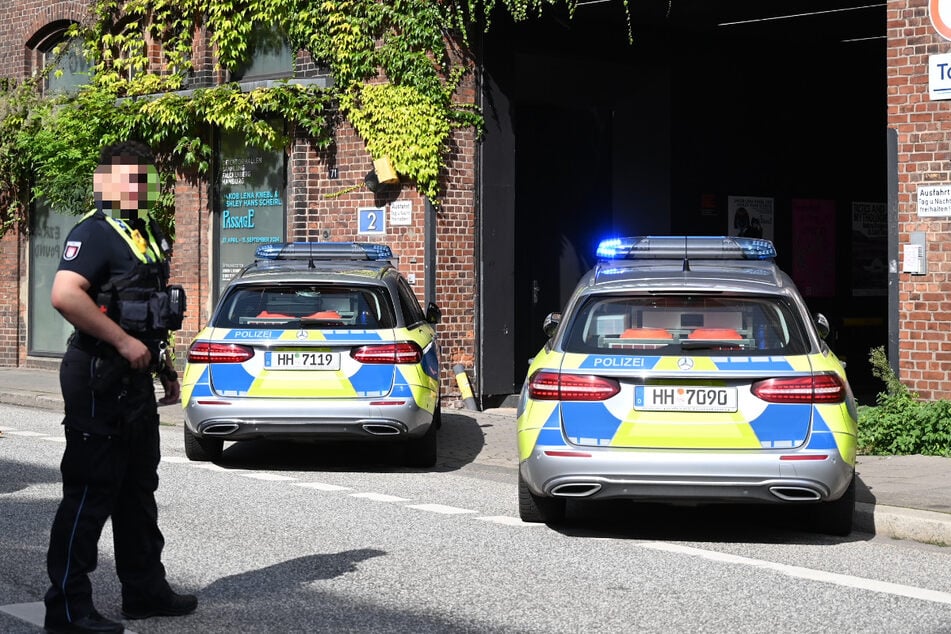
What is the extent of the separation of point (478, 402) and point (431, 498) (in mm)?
7082

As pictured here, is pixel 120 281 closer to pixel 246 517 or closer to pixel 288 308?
pixel 246 517

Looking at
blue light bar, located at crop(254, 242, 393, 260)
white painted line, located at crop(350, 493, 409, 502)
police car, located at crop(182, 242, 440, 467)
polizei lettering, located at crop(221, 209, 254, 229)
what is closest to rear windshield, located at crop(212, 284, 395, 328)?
police car, located at crop(182, 242, 440, 467)

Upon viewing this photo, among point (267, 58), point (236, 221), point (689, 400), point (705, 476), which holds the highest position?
point (267, 58)

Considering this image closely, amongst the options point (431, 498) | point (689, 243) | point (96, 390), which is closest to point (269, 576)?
point (96, 390)

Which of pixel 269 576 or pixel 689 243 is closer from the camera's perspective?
pixel 269 576

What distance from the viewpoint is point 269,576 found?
6.99 m

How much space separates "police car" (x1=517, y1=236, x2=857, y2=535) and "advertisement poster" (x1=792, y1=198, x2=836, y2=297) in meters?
12.6

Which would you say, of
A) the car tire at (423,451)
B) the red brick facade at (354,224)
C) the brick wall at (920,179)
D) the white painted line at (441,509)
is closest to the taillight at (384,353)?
the car tire at (423,451)

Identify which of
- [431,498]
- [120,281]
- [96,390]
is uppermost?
[120,281]

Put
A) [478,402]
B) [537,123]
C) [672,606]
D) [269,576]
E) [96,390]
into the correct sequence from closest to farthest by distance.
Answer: [96,390] → [672,606] → [269,576] → [478,402] → [537,123]

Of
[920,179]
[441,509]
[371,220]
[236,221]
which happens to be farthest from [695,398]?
[236,221]

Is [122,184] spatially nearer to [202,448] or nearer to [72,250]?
[72,250]

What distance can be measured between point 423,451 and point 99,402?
606 centimetres

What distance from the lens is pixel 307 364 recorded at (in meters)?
10.7
